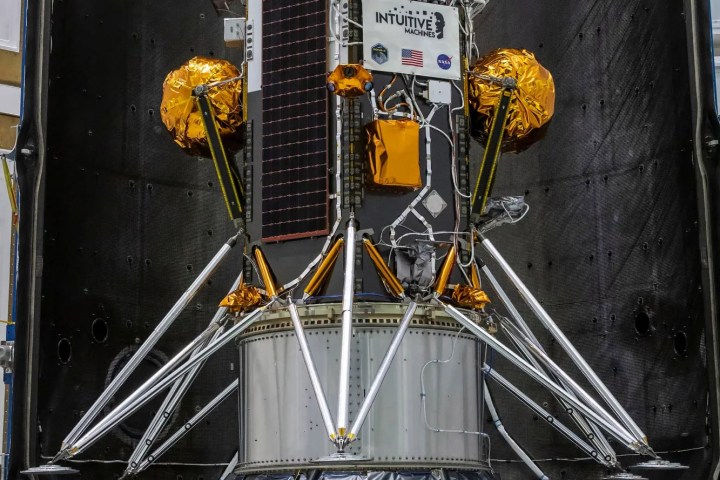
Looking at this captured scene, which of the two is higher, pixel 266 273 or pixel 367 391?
pixel 266 273

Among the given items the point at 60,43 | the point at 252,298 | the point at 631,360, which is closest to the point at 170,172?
the point at 60,43

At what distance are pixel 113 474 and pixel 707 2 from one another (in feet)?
20.8

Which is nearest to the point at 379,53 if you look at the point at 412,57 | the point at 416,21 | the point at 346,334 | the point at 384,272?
the point at 412,57

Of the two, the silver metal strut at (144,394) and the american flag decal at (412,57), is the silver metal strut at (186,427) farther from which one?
the american flag decal at (412,57)

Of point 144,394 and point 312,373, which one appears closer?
point 312,373

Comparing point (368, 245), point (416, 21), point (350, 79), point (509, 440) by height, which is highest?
point (416, 21)

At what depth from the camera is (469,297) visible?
936 centimetres

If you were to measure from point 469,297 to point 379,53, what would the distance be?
1973 millimetres

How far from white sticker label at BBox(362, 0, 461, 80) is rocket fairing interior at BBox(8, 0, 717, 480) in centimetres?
2

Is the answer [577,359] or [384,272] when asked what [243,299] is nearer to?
[384,272]

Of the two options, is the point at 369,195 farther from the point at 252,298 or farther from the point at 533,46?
the point at 533,46

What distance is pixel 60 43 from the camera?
35.7ft

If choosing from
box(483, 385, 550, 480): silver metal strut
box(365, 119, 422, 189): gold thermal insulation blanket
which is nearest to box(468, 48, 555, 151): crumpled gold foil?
box(365, 119, 422, 189): gold thermal insulation blanket

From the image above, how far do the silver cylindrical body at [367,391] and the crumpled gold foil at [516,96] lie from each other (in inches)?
73.4
